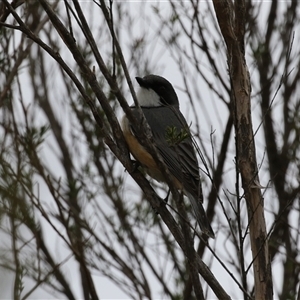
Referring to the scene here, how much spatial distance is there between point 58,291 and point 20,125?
4.97 feet

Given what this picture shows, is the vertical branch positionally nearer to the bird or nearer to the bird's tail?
the bird

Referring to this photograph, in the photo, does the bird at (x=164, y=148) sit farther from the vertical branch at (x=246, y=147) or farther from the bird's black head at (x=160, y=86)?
the vertical branch at (x=246, y=147)

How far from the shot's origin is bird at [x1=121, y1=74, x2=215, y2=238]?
5.12 metres

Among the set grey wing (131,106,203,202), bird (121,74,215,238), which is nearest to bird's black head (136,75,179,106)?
bird (121,74,215,238)

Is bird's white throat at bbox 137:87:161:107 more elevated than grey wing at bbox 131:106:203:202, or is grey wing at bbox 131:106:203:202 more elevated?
bird's white throat at bbox 137:87:161:107

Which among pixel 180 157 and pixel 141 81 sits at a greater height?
pixel 141 81

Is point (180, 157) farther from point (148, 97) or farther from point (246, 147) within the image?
point (246, 147)

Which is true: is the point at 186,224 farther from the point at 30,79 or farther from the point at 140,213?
the point at 30,79

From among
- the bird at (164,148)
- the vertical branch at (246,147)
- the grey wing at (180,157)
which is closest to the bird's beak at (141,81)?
the bird at (164,148)

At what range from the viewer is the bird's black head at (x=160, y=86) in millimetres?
6273

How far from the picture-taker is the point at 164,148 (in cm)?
546

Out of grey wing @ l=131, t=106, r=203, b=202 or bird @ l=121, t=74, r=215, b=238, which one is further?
grey wing @ l=131, t=106, r=203, b=202

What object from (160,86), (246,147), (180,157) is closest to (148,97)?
(160,86)

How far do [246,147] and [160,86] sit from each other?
230cm
